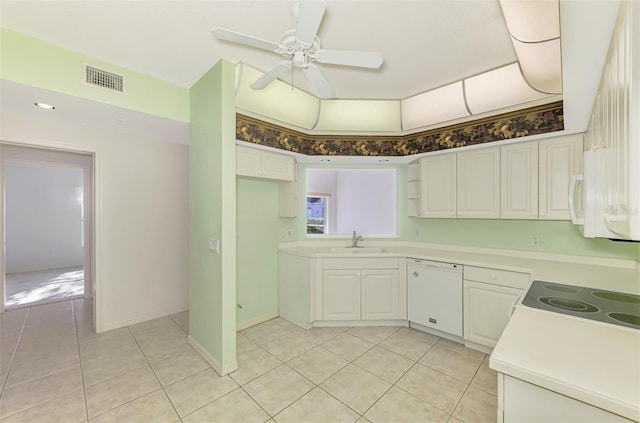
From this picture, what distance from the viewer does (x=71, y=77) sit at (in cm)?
210

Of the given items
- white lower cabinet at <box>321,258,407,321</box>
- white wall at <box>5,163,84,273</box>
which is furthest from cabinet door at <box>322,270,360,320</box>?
white wall at <box>5,163,84,273</box>

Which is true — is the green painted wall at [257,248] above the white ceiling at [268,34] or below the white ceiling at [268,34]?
below

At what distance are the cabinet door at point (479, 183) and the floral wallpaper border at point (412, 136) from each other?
7.0 inches

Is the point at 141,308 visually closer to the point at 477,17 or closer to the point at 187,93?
the point at 187,93

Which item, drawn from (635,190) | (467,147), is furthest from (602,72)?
(467,147)

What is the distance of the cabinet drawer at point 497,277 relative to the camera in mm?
2359

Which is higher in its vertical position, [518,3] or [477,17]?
[477,17]

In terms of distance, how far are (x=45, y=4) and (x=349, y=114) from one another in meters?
2.66

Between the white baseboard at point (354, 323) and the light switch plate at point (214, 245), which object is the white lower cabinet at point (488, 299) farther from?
the light switch plate at point (214, 245)

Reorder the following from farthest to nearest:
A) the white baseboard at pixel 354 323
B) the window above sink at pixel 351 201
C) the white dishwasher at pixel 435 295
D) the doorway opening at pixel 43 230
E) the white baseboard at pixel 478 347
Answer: the doorway opening at pixel 43 230, the window above sink at pixel 351 201, the white baseboard at pixel 354 323, the white dishwasher at pixel 435 295, the white baseboard at pixel 478 347

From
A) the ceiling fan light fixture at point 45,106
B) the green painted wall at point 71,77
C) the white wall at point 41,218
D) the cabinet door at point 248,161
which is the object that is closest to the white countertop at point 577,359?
the cabinet door at point 248,161

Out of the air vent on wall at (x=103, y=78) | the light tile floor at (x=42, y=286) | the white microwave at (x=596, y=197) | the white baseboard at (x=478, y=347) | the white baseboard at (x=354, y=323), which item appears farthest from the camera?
the light tile floor at (x=42, y=286)

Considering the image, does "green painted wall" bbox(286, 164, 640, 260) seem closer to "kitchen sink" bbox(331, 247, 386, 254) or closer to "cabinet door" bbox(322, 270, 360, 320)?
"kitchen sink" bbox(331, 247, 386, 254)

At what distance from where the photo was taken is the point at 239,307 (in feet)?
10.4
